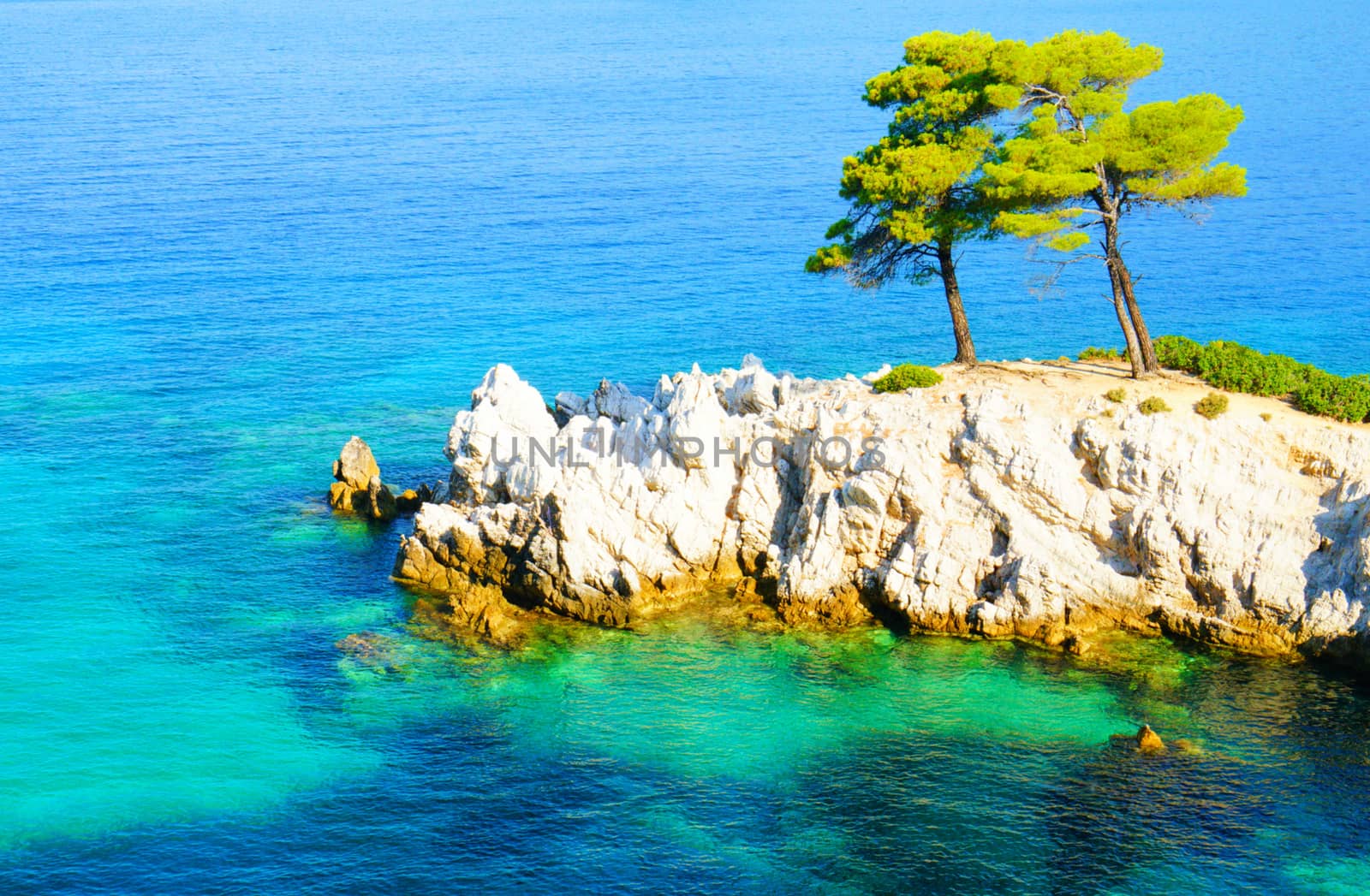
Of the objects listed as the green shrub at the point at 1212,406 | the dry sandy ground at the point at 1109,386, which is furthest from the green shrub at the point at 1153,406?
the green shrub at the point at 1212,406

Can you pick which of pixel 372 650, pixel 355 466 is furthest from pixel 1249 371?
pixel 355 466

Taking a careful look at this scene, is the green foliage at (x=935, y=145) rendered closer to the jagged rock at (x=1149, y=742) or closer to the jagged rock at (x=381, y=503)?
the jagged rock at (x=1149, y=742)

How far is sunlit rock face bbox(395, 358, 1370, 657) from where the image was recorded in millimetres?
52875

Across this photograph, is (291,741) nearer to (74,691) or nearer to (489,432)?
(74,691)

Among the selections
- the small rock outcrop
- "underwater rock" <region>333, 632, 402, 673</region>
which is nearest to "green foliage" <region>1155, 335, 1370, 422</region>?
"underwater rock" <region>333, 632, 402, 673</region>

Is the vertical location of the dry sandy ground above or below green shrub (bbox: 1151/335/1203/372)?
below

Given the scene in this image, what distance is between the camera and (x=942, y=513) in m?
56.0

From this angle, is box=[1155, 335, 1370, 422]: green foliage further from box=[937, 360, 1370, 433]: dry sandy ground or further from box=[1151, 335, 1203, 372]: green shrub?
box=[937, 360, 1370, 433]: dry sandy ground

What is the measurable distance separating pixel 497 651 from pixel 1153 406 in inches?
1193

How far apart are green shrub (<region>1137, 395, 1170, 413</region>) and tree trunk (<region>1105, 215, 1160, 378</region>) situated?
12.0ft

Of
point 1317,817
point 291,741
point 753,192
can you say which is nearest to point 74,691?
point 291,741

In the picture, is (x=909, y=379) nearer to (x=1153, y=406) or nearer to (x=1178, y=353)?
(x=1153, y=406)

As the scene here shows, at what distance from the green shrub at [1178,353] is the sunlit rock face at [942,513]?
340 cm

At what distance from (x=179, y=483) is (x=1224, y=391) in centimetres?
5553
